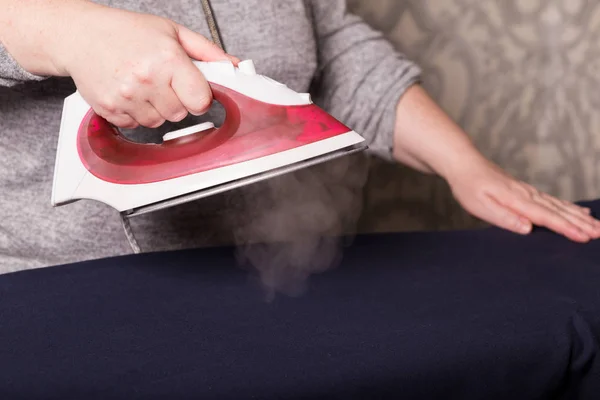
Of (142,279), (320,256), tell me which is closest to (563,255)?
(320,256)

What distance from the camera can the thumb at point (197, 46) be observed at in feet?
2.80

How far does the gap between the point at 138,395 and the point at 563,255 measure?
0.66m

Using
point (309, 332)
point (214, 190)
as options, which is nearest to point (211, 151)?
point (214, 190)

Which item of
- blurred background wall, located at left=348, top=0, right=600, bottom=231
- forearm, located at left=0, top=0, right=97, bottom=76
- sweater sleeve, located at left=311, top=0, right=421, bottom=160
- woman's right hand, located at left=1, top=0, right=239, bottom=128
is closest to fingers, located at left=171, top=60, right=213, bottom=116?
woman's right hand, located at left=1, top=0, right=239, bottom=128

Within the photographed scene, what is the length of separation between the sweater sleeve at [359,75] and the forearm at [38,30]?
0.64m

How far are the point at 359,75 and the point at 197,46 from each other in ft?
1.82

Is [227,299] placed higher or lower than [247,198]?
higher

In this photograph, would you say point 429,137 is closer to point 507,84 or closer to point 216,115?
point 216,115

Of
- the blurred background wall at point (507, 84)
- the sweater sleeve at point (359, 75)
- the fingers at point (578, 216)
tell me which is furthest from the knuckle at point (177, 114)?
the blurred background wall at point (507, 84)

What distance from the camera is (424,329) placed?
0.74m

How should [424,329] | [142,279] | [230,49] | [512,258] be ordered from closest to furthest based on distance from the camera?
1. [424,329]
2. [142,279]
3. [512,258]
4. [230,49]

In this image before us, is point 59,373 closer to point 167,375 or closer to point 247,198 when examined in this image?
point 167,375

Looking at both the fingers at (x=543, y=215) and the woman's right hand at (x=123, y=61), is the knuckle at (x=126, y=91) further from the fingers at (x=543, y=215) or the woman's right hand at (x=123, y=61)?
the fingers at (x=543, y=215)

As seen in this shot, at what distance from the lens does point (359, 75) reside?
53.8 inches
